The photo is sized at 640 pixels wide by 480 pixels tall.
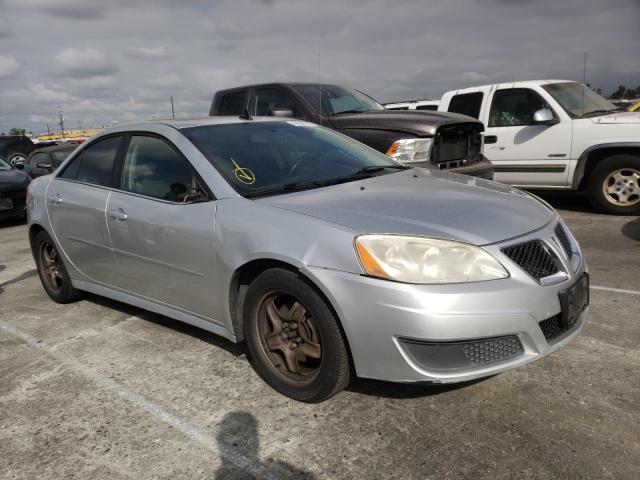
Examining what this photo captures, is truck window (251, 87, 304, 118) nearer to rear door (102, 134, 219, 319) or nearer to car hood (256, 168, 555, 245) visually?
rear door (102, 134, 219, 319)

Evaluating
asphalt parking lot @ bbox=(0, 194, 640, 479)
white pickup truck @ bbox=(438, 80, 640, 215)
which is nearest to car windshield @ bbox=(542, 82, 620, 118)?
white pickup truck @ bbox=(438, 80, 640, 215)

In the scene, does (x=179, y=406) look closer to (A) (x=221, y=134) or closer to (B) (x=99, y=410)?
(B) (x=99, y=410)

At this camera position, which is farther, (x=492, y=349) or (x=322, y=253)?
(x=322, y=253)

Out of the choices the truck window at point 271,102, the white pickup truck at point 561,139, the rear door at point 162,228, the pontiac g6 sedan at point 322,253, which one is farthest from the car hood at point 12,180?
the white pickup truck at point 561,139

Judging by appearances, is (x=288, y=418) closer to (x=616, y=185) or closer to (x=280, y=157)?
(x=280, y=157)

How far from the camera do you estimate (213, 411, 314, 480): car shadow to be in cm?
240

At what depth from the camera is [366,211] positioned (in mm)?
2828

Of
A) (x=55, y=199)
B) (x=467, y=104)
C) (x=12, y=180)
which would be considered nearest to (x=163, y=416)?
(x=55, y=199)

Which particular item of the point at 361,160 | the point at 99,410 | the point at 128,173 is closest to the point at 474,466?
the point at 99,410

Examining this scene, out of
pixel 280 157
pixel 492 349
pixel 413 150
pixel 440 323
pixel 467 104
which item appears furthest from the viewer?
pixel 467 104

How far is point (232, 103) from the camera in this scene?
7664mm

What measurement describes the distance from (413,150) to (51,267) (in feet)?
12.0

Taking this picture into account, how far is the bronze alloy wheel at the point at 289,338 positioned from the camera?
2.86 meters

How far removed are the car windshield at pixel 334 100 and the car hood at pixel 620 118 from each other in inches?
112
